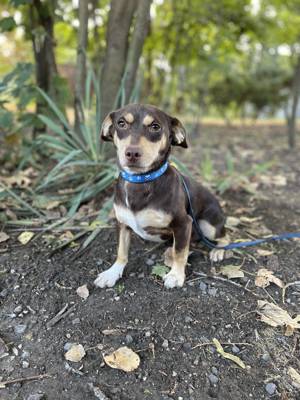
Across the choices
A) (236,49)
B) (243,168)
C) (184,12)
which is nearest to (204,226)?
(243,168)

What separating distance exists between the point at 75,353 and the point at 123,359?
273mm

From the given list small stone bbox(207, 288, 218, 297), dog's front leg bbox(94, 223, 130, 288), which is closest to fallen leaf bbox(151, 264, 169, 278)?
dog's front leg bbox(94, 223, 130, 288)

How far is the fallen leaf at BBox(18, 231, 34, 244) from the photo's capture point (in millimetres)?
3066

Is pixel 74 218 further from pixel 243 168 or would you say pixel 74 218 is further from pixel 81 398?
pixel 243 168

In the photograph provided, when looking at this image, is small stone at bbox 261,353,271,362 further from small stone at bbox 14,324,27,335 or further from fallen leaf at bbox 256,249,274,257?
small stone at bbox 14,324,27,335

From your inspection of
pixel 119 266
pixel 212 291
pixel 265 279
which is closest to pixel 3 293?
pixel 119 266

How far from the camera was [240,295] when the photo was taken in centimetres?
262

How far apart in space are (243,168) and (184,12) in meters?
3.10

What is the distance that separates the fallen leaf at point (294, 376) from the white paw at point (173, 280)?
841mm

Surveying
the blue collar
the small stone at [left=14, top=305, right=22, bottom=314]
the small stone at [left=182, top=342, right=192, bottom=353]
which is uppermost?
the blue collar

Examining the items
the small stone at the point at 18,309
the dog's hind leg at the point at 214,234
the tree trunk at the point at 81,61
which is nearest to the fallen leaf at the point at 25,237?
the small stone at the point at 18,309

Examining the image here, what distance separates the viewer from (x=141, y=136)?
2.16 metres

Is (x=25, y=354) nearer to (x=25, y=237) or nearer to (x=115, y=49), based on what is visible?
(x=25, y=237)

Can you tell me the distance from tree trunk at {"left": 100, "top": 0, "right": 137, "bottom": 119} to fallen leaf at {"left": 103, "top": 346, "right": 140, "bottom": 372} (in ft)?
9.00
